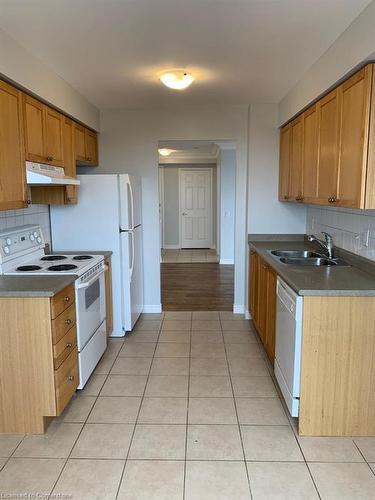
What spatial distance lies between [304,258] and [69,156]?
2.34m

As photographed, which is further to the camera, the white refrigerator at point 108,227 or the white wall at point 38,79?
the white refrigerator at point 108,227

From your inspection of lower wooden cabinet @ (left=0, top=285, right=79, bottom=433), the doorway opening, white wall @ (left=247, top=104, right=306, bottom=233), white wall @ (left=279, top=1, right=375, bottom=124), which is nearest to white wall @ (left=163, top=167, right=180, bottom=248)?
the doorway opening

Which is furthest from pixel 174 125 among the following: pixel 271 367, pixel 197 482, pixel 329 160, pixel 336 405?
pixel 197 482

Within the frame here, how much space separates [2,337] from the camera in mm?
2311

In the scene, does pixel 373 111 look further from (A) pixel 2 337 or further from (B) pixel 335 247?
(A) pixel 2 337

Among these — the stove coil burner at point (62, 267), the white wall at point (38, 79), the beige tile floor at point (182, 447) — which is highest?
the white wall at point (38, 79)

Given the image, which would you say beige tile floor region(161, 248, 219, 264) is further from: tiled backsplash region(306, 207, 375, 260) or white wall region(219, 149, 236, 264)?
A: tiled backsplash region(306, 207, 375, 260)

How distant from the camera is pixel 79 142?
12.7 feet

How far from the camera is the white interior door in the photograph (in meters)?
10.2

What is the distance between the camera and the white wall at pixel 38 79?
93.0 inches

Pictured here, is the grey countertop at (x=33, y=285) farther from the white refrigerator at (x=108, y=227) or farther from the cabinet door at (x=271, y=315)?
the cabinet door at (x=271, y=315)

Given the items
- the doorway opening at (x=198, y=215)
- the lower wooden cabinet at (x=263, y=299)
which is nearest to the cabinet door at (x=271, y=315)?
the lower wooden cabinet at (x=263, y=299)

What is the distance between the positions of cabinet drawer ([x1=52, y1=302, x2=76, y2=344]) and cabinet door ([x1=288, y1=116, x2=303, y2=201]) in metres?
2.18

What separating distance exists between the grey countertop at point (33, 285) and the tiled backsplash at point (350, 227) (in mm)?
2081
